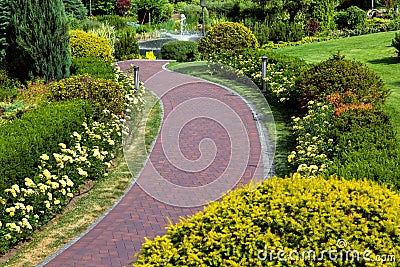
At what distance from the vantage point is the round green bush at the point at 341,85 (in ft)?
34.2

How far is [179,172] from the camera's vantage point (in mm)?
9242

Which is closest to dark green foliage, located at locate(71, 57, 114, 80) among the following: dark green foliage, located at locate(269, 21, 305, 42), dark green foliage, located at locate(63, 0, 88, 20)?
dark green foliage, located at locate(269, 21, 305, 42)

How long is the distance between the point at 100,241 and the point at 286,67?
894 cm

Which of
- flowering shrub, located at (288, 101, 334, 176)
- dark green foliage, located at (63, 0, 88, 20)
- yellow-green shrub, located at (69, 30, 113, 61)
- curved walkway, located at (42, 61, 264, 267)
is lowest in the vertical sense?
curved walkway, located at (42, 61, 264, 267)

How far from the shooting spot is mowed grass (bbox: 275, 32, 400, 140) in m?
14.5

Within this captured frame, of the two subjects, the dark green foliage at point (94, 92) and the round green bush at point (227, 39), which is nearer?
the dark green foliage at point (94, 92)

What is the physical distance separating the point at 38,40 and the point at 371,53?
37.3ft

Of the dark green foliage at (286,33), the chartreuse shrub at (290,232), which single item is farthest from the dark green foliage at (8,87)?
the dark green foliage at (286,33)

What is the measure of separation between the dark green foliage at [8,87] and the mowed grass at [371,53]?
802 centimetres

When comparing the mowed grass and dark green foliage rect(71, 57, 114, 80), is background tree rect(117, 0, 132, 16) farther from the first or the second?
dark green foliage rect(71, 57, 114, 80)

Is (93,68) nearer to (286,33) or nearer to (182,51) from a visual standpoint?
(182,51)

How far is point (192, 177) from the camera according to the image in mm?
8984

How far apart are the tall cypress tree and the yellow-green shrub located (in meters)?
3.88

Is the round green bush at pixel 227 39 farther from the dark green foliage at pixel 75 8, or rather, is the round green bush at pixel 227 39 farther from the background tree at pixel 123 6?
the background tree at pixel 123 6
